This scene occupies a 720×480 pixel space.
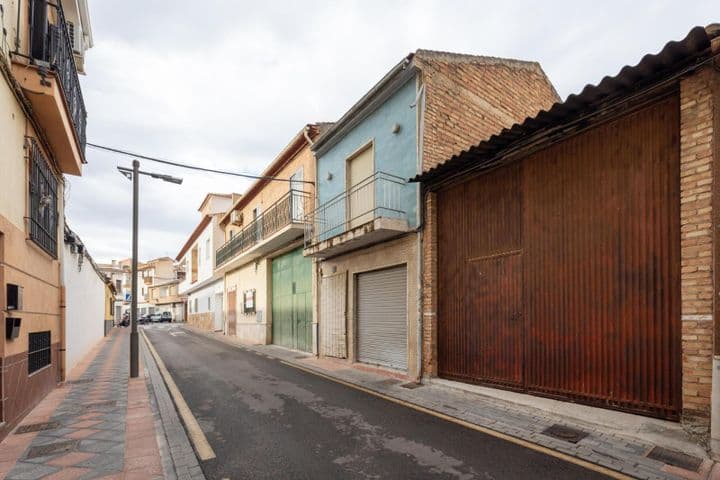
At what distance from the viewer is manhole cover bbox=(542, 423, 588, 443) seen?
4.80m

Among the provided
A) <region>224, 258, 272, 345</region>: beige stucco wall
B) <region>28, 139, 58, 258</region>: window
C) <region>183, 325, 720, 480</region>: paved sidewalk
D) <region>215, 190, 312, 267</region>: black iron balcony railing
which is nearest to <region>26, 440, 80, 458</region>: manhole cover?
<region>28, 139, 58, 258</region>: window

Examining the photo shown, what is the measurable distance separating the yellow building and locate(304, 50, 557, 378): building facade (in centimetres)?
602

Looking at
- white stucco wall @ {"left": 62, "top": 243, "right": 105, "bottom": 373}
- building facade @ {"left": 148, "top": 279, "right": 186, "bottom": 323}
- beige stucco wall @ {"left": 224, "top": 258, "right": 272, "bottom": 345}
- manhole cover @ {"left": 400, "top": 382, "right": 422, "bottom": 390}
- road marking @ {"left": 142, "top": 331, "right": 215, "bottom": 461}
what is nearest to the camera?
road marking @ {"left": 142, "top": 331, "right": 215, "bottom": 461}

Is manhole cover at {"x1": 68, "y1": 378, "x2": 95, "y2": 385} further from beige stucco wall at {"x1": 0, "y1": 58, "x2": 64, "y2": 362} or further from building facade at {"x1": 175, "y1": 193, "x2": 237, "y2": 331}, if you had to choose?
building facade at {"x1": 175, "y1": 193, "x2": 237, "y2": 331}

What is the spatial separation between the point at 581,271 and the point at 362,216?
6.16m

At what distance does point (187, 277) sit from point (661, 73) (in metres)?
42.6

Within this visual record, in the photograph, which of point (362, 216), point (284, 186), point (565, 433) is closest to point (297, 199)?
point (284, 186)

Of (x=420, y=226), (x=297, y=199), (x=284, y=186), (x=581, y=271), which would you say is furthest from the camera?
(x=284, y=186)

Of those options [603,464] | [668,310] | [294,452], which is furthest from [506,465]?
[668,310]

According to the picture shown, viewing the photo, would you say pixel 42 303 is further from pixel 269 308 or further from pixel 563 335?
pixel 269 308

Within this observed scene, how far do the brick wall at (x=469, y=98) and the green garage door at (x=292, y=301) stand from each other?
23.3ft

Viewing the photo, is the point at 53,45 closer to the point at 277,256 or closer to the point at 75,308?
the point at 75,308

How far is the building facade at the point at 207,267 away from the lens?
29.2 meters

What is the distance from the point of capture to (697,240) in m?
4.56
